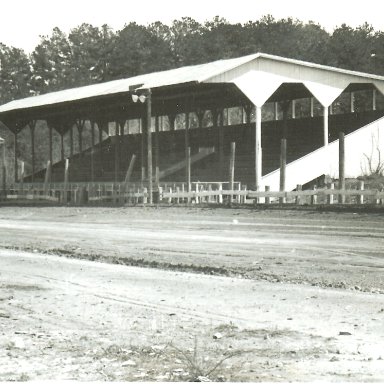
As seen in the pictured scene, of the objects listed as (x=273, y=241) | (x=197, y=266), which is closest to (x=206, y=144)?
(x=273, y=241)

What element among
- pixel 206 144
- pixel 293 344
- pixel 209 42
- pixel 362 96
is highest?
pixel 209 42

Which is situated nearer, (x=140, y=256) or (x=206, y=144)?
(x=140, y=256)

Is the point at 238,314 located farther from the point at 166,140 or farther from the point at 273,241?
the point at 166,140

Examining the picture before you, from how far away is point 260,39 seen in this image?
93.4 meters

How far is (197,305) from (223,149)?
3216 centimetres

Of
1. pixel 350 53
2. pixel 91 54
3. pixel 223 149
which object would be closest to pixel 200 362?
pixel 223 149

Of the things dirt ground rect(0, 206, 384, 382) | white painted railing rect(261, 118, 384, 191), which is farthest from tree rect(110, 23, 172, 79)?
dirt ground rect(0, 206, 384, 382)

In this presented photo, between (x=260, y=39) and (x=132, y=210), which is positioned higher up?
(x=260, y=39)

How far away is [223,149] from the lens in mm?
41250

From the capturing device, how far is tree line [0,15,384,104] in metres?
72.1

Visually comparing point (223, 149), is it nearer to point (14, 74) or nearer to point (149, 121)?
point (149, 121)

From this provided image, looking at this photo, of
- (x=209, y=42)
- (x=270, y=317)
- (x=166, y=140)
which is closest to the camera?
(x=270, y=317)

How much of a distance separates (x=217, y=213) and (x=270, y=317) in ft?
53.9

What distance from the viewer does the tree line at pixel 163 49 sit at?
236 feet
